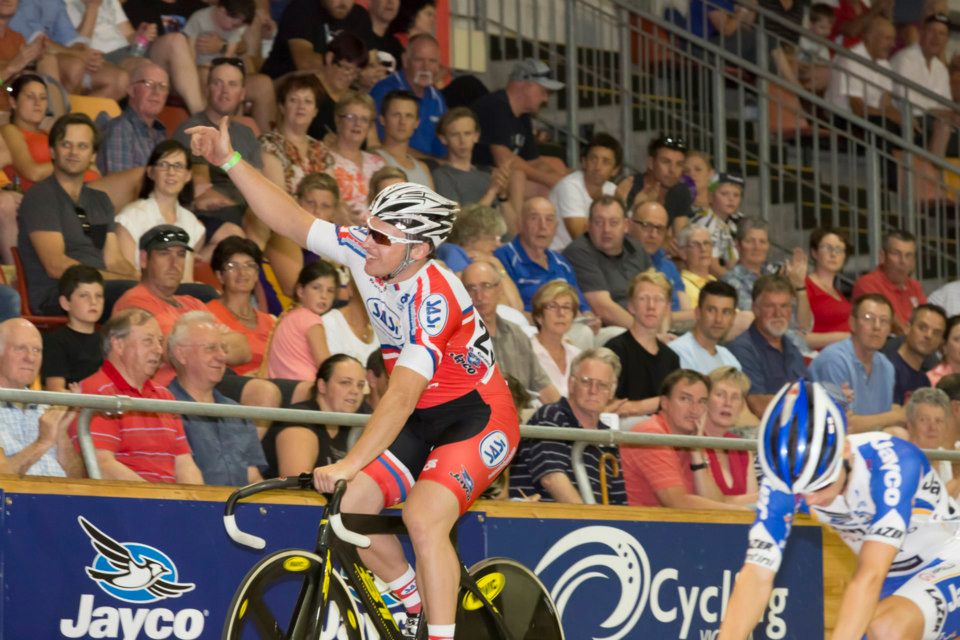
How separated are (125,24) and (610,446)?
17.2 feet

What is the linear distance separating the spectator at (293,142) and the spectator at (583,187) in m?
2.31

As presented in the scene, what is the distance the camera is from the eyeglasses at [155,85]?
10.0 metres

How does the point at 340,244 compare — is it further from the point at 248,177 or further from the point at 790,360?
the point at 790,360

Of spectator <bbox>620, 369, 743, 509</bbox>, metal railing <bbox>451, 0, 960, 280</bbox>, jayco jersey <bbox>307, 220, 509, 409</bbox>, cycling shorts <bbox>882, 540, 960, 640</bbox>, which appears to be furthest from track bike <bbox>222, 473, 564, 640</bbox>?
metal railing <bbox>451, 0, 960, 280</bbox>

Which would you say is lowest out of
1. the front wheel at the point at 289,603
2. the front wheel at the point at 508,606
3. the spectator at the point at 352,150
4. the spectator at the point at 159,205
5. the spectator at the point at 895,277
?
the front wheel at the point at 508,606

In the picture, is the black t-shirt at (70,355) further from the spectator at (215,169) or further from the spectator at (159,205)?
the spectator at (215,169)

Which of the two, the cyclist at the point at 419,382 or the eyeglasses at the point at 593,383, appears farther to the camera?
the eyeglasses at the point at 593,383

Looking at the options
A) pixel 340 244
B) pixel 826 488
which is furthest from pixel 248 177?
pixel 826 488

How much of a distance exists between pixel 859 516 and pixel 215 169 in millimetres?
6339

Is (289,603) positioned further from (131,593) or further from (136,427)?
(136,427)

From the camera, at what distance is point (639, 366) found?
9867mm

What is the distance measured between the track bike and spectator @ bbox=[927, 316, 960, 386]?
6.66 metres

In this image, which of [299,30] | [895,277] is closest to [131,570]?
[299,30]

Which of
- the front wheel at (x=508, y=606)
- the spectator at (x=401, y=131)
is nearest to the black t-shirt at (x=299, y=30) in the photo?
the spectator at (x=401, y=131)
